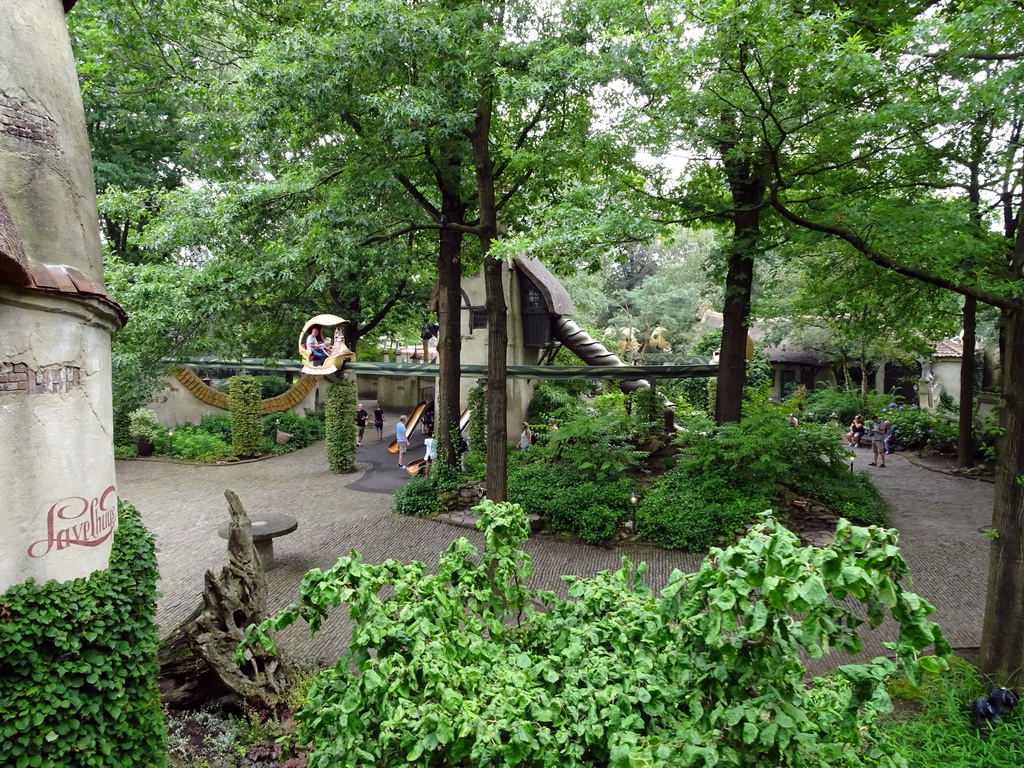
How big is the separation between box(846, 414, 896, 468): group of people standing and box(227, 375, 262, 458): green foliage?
61.2 ft

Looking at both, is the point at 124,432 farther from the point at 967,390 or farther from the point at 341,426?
the point at 967,390

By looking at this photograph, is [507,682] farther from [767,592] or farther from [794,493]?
[794,493]

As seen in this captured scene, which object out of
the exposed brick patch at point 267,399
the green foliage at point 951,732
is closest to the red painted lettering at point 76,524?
the green foliage at point 951,732

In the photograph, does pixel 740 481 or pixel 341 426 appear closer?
pixel 740 481

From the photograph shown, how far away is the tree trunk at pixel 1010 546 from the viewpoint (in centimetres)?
590

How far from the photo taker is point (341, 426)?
16.7 m

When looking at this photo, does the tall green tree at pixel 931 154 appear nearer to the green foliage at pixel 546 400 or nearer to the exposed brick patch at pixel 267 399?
the green foliage at pixel 546 400

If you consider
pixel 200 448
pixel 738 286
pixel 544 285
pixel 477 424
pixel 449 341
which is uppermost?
pixel 544 285

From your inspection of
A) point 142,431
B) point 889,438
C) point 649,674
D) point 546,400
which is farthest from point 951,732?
point 142,431

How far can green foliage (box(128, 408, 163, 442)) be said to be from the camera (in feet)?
61.6

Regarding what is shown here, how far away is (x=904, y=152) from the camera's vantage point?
26.8ft

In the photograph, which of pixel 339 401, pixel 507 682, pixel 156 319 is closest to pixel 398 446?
pixel 339 401

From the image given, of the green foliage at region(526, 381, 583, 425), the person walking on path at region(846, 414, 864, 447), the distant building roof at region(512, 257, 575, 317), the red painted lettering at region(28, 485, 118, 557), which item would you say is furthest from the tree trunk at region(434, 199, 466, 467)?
the person walking on path at region(846, 414, 864, 447)

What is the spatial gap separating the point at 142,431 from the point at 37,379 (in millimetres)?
16966
